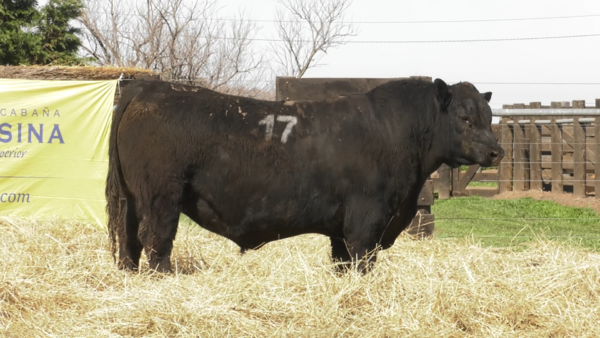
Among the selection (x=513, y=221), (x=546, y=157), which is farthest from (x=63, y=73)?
(x=546, y=157)

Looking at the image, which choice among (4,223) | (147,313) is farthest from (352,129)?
(4,223)

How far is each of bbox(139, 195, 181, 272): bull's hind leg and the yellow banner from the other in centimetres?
364

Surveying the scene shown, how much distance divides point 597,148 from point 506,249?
6.10m

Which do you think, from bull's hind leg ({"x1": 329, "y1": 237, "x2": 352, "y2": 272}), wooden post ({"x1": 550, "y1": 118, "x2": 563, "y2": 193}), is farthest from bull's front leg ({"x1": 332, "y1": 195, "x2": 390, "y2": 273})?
wooden post ({"x1": 550, "y1": 118, "x2": 563, "y2": 193})

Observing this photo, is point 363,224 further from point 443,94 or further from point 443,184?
point 443,184

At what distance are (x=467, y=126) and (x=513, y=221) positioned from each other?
553 cm

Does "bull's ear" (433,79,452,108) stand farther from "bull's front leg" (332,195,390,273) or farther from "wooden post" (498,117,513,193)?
"wooden post" (498,117,513,193)

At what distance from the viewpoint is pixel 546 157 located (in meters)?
15.8

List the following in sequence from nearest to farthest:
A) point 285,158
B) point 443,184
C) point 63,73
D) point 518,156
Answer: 1. point 285,158
2. point 63,73
3. point 443,184
4. point 518,156

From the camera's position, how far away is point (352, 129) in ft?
18.1

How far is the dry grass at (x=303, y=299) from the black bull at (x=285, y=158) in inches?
14.6

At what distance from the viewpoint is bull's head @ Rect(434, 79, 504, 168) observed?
5.57 m

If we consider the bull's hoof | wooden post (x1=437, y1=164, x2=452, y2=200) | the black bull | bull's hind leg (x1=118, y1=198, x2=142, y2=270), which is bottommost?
wooden post (x1=437, y1=164, x2=452, y2=200)

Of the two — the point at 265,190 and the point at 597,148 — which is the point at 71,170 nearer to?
the point at 265,190
